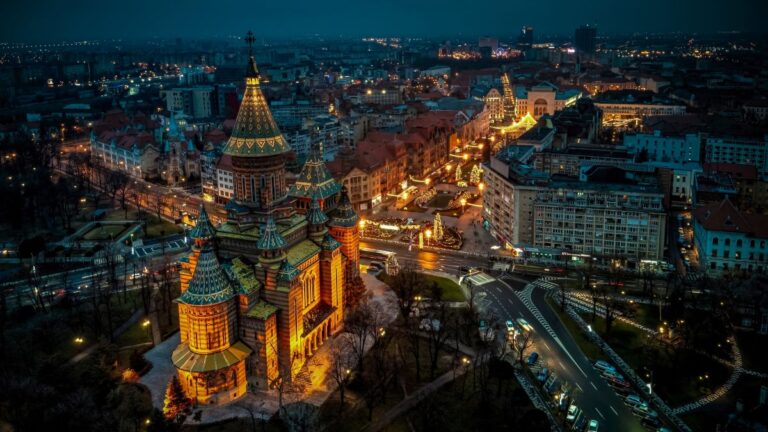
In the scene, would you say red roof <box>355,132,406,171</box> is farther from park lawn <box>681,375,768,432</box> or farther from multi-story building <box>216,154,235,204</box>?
park lawn <box>681,375,768,432</box>

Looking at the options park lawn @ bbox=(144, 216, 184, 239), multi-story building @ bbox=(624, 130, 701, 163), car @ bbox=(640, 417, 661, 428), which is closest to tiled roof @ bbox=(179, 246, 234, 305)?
car @ bbox=(640, 417, 661, 428)

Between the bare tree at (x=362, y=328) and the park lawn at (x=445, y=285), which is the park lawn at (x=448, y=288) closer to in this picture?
the park lawn at (x=445, y=285)

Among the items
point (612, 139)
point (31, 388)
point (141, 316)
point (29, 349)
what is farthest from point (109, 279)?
point (612, 139)

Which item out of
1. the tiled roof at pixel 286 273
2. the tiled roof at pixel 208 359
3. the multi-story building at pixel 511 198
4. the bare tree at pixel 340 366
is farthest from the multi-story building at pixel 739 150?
the tiled roof at pixel 208 359

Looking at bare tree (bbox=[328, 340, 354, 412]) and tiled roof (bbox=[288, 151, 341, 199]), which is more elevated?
tiled roof (bbox=[288, 151, 341, 199])

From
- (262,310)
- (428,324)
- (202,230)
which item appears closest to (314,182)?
(202,230)

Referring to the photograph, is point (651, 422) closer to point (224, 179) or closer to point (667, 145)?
point (224, 179)
